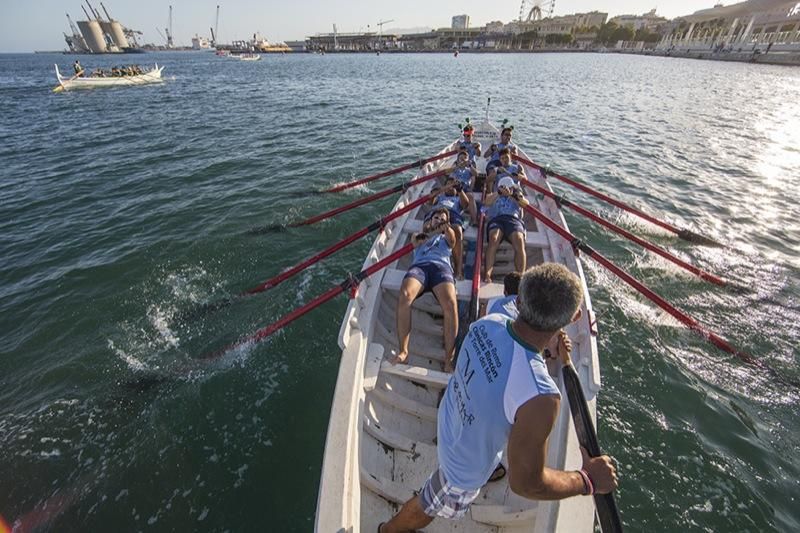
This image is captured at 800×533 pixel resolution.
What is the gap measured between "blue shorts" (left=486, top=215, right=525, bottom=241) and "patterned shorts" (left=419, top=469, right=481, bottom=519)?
592 centimetres

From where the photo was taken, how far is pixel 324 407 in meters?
6.18

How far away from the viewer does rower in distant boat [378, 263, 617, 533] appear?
204 centimetres

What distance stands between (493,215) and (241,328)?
625 centimetres

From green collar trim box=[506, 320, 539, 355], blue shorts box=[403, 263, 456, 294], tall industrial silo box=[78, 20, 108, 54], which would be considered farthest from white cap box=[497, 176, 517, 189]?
tall industrial silo box=[78, 20, 108, 54]

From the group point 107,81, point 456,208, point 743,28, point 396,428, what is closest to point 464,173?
point 456,208

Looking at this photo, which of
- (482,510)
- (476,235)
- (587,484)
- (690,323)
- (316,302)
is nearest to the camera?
(587,484)

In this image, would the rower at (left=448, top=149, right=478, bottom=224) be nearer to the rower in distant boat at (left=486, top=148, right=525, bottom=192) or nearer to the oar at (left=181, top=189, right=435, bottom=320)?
the rower in distant boat at (left=486, top=148, right=525, bottom=192)

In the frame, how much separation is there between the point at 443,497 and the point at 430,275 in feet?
12.0

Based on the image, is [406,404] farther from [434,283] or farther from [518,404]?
[518,404]

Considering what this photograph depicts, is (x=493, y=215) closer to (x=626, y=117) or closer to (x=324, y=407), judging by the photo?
(x=324, y=407)

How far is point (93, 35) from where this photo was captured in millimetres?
140875

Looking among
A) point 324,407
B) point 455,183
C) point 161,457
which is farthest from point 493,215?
point 161,457

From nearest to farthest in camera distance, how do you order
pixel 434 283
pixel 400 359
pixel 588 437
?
A: pixel 588 437, pixel 400 359, pixel 434 283

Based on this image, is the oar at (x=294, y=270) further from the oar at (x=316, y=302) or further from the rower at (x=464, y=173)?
the rower at (x=464, y=173)
